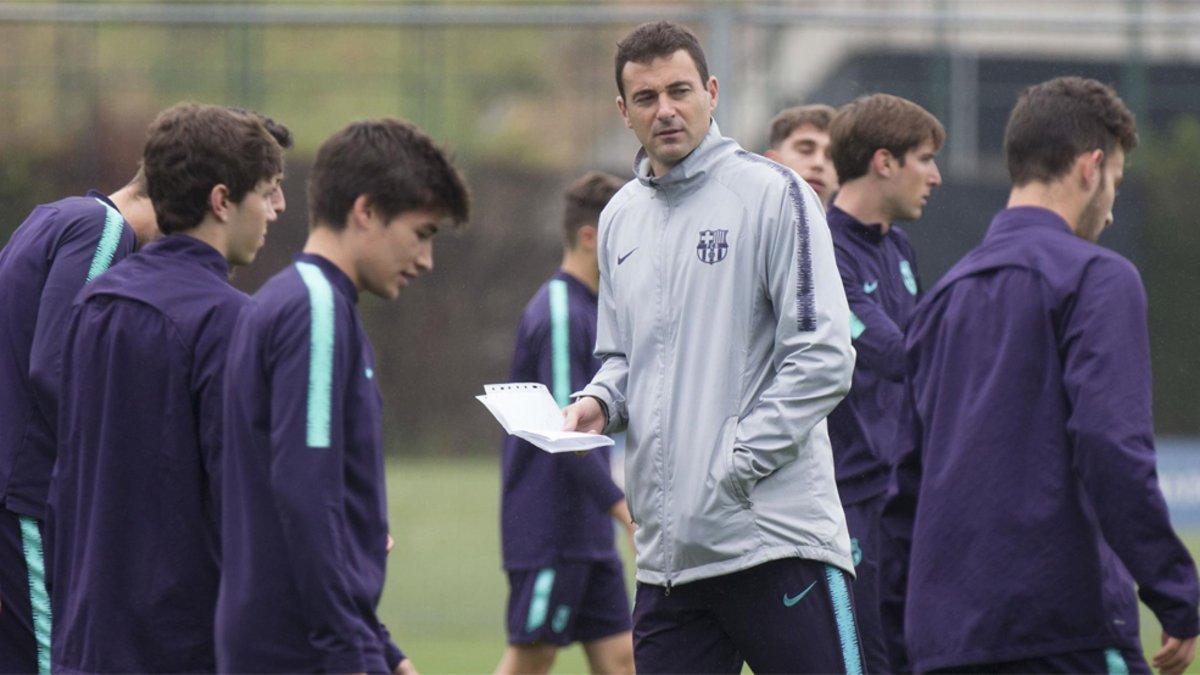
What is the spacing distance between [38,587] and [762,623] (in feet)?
6.54

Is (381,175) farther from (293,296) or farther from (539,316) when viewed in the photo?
(539,316)

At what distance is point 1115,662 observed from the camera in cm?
356

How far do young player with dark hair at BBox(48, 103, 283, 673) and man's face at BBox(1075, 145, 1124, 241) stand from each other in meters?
1.87

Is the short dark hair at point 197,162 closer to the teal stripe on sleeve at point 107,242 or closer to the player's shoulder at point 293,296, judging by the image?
the player's shoulder at point 293,296

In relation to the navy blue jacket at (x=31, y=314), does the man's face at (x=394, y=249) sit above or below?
above

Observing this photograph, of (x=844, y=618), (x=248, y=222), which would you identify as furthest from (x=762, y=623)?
(x=248, y=222)

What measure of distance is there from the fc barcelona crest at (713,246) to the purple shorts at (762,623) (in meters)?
0.74

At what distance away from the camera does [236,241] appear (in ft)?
12.5

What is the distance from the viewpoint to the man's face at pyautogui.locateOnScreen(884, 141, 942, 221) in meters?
5.47

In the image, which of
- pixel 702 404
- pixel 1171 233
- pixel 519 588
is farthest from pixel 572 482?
pixel 1171 233

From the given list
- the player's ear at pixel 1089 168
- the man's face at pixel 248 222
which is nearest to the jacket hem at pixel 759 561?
the player's ear at pixel 1089 168

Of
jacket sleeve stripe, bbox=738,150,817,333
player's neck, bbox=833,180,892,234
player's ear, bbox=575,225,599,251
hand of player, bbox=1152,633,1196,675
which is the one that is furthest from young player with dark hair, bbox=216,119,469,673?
player's ear, bbox=575,225,599,251

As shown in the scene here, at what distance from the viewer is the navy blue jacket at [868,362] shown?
514 centimetres

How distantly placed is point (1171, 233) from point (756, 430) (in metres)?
6.35
